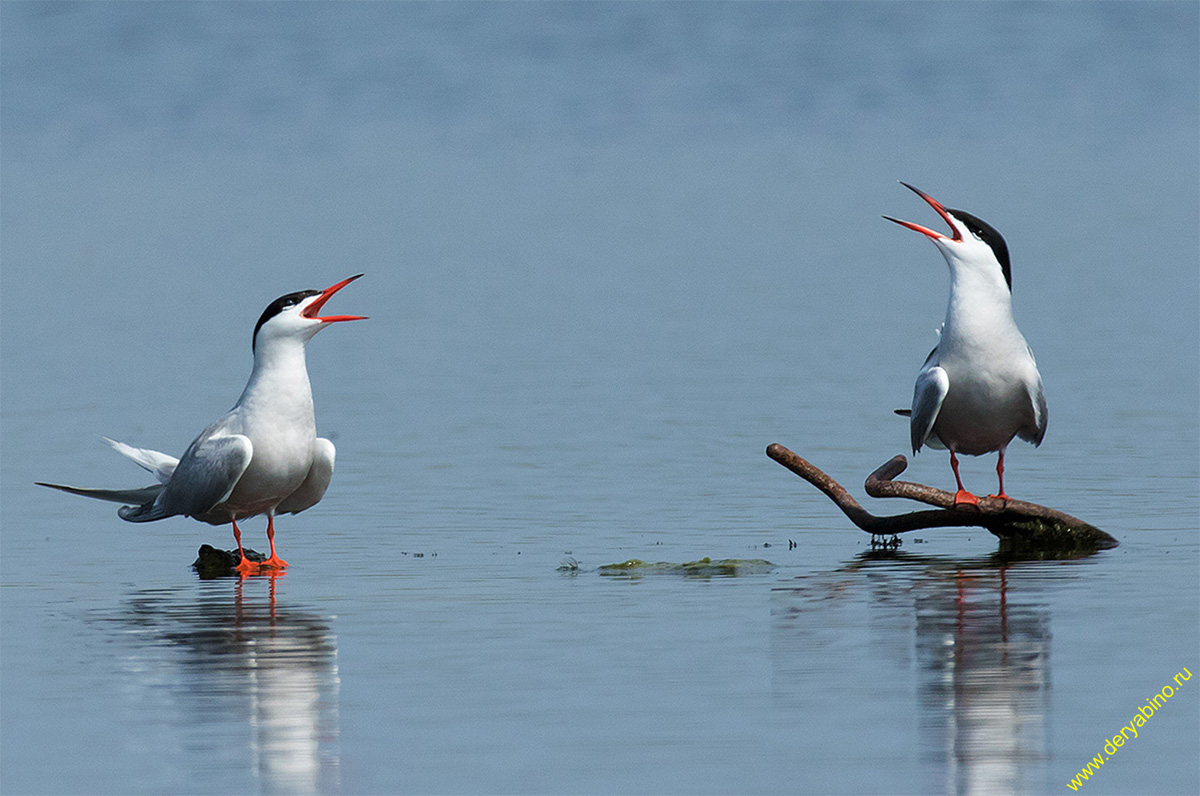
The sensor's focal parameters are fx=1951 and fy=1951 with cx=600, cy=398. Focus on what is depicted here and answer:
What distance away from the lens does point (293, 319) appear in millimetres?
13023

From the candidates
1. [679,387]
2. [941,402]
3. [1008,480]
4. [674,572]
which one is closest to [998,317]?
[941,402]

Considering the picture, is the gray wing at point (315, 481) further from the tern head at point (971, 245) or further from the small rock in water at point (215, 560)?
the tern head at point (971, 245)

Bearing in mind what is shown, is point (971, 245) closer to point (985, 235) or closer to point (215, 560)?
point (985, 235)

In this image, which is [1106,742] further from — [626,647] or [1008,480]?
[1008,480]

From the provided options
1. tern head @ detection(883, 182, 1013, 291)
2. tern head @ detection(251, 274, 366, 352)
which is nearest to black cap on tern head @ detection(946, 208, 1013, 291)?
tern head @ detection(883, 182, 1013, 291)

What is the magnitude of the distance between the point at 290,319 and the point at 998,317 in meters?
4.71

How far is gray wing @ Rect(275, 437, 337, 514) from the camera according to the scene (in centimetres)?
1316

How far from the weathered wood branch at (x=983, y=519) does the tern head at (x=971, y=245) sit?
143 cm

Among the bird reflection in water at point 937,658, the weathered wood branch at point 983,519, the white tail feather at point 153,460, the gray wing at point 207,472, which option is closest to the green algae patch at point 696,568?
the bird reflection in water at point 937,658

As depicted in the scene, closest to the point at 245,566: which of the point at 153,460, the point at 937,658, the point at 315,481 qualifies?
the point at 315,481

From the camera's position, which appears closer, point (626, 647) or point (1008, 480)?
point (626, 647)

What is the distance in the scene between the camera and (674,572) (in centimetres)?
1233

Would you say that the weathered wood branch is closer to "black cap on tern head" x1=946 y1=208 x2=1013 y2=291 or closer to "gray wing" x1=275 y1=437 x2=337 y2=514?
"black cap on tern head" x1=946 y1=208 x2=1013 y2=291

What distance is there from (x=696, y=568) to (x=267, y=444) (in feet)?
9.62
